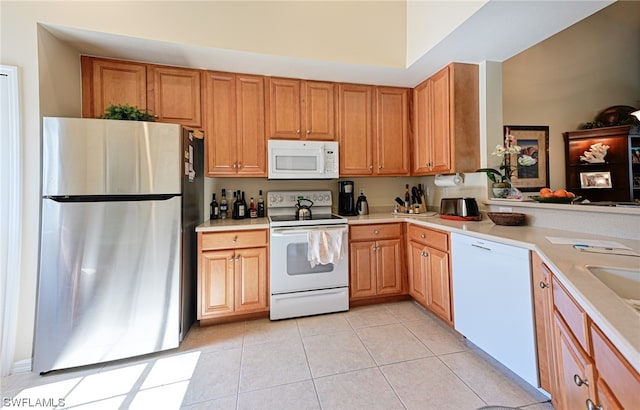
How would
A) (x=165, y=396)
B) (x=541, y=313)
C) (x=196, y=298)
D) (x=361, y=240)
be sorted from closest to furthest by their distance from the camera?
(x=541, y=313)
(x=165, y=396)
(x=196, y=298)
(x=361, y=240)

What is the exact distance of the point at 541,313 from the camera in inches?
52.6

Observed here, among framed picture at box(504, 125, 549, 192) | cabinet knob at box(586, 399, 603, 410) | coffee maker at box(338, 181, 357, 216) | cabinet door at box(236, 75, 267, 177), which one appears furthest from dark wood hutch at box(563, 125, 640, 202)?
cabinet door at box(236, 75, 267, 177)

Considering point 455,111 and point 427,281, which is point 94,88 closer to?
point 455,111

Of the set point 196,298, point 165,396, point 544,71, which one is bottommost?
point 165,396

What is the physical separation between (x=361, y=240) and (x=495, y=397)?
1.42m

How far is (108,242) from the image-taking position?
169cm

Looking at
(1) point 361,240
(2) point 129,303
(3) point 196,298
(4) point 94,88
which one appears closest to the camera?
(2) point 129,303

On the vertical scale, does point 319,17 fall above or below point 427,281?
above

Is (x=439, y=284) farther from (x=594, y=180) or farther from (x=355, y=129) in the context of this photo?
(x=594, y=180)

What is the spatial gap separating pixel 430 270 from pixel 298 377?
1.37 meters

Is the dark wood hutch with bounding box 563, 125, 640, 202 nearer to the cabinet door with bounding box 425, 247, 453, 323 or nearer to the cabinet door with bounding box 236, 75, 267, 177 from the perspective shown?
the cabinet door with bounding box 425, 247, 453, 323

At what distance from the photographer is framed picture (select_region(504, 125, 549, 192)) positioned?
9.80ft

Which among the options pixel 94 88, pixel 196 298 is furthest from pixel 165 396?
pixel 94 88

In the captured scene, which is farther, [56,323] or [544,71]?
[544,71]
